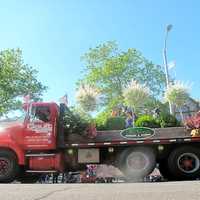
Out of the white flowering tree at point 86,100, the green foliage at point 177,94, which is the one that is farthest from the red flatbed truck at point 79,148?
the green foliage at point 177,94

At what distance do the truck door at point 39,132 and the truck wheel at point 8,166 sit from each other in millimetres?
560

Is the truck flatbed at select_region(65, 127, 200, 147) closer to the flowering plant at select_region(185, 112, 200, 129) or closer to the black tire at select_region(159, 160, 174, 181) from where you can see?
the flowering plant at select_region(185, 112, 200, 129)

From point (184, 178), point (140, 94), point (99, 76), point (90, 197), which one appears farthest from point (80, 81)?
point (90, 197)

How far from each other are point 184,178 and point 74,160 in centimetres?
342

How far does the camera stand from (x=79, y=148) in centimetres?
1441

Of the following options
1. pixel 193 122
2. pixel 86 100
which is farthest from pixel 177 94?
pixel 193 122

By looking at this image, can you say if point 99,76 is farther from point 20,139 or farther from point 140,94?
point 20,139

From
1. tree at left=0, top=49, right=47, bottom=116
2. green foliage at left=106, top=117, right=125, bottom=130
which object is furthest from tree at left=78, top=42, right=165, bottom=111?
green foliage at left=106, top=117, right=125, bottom=130

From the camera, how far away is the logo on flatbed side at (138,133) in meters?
14.3

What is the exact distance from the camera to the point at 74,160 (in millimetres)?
14516

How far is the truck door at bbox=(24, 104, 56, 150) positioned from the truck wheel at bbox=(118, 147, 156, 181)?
2.23 metres

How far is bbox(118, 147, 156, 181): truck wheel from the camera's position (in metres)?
13.8

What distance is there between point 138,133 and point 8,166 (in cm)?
409

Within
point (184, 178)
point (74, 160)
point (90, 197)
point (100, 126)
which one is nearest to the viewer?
point (90, 197)
